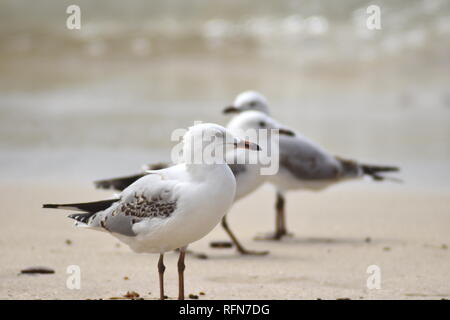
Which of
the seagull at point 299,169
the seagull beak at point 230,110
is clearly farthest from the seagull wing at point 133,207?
the seagull beak at point 230,110

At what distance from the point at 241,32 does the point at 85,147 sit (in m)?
14.4

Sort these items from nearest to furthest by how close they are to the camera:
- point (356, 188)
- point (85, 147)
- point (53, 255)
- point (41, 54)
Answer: point (53, 255) < point (356, 188) < point (85, 147) < point (41, 54)

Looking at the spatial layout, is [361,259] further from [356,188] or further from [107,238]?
[356,188]

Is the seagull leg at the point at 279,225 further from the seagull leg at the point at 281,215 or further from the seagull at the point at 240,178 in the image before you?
the seagull at the point at 240,178

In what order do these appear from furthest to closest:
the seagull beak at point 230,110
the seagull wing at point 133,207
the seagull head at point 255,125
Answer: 1. the seagull beak at point 230,110
2. the seagull head at point 255,125
3. the seagull wing at point 133,207

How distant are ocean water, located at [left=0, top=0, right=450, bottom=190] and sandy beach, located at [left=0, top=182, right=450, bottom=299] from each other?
1.67 m

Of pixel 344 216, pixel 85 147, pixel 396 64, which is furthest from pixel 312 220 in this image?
pixel 396 64

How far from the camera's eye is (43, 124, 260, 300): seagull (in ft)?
15.8

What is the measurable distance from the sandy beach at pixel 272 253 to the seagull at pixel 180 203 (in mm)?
564

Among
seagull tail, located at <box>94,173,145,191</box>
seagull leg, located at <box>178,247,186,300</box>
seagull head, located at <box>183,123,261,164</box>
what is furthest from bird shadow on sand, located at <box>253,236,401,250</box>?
seagull head, located at <box>183,123,261,164</box>

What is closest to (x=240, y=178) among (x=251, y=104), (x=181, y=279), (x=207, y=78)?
(x=251, y=104)

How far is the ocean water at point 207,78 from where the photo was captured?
1285 cm

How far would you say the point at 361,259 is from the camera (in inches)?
271

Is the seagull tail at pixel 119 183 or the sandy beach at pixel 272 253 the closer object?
the sandy beach at pixel 272 253
